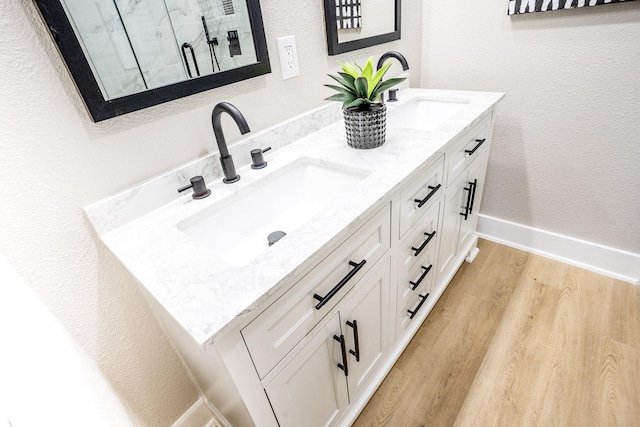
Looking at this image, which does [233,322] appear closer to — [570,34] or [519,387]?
[519,387]

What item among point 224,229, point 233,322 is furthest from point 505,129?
point 233,322

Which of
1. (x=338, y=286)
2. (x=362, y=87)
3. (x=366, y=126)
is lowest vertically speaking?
(x=338, y=286)

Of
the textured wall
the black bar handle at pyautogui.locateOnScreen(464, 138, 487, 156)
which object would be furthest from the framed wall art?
the black bar handle at pyautogui.locateOnScreen(464, 138, 487, 156)

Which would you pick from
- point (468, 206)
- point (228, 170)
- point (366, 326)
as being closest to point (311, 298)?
point (366, 326)

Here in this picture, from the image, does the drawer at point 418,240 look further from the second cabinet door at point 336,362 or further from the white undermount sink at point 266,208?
the white undermount sink at point 266,208

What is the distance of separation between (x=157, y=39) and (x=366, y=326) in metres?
0.97

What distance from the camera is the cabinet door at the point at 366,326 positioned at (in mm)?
854

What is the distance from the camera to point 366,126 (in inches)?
38.3

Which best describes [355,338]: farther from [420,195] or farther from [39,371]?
[39,371]

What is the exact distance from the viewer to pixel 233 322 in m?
0.49

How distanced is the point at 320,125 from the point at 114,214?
2.61 ft

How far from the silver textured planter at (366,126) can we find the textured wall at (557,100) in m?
0.95

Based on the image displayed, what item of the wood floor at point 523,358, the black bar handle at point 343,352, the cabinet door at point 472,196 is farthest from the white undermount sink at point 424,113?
the black bar handle at point 343,352

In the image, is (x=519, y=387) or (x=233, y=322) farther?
(x=519, y=387)
